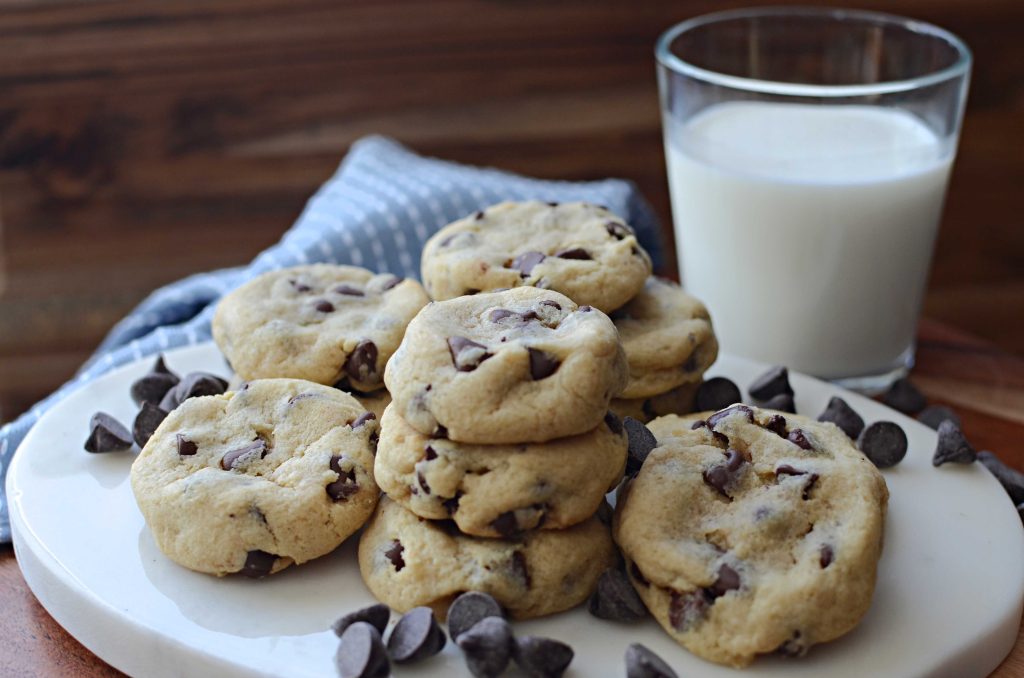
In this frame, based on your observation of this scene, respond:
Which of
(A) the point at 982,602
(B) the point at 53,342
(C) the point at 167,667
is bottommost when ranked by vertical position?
(B) the point at 53,342

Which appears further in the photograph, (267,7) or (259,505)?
(267,7)

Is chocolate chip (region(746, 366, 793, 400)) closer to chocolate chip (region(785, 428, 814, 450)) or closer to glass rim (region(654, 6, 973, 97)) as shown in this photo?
chocolate chip (region(785, 428, 814, 450))

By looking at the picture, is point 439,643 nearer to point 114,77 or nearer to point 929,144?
point 929,144

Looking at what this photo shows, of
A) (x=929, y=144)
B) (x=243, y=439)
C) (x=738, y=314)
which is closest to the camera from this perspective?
(x=243, y=439)

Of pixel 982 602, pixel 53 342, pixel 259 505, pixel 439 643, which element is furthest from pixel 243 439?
pixel 53 342

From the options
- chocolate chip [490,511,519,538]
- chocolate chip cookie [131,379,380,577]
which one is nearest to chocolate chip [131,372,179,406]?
chocolate chip cookie [131,379,380,577]

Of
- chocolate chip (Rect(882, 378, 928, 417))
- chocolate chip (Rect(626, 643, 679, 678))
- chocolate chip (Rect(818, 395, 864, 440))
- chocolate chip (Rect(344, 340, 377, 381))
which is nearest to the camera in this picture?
chocolate chip (Rect(626, 643, 679, 678))

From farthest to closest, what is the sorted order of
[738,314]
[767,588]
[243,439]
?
1. [738,314]
2. [243,439]
3. [767,588]

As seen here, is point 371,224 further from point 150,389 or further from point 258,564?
point 258,564
